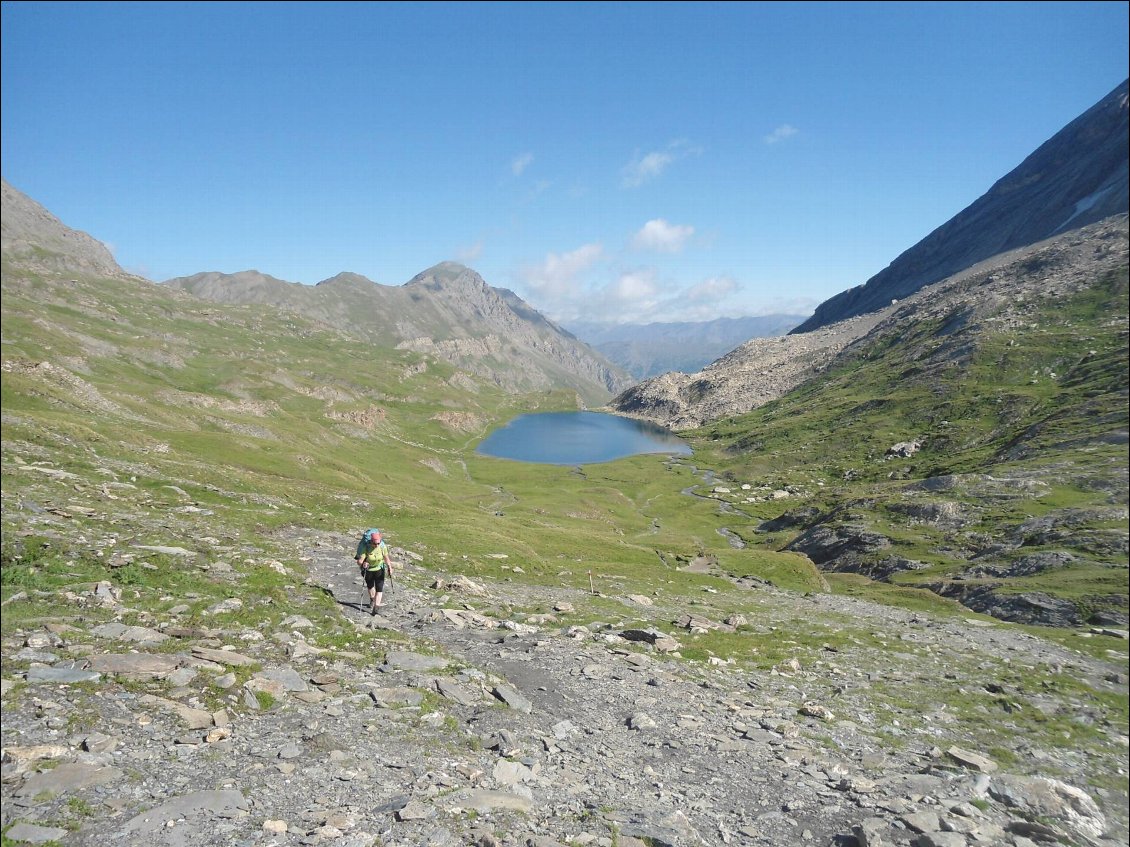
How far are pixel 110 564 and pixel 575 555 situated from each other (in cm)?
4521

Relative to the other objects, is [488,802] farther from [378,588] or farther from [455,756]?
[378,588]

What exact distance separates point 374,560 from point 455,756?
1120 cm

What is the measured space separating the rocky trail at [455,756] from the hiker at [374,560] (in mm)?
2120

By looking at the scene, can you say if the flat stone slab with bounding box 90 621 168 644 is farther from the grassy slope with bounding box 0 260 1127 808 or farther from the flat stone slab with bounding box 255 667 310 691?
the flat stone slab with bounding box 255 667 310 691

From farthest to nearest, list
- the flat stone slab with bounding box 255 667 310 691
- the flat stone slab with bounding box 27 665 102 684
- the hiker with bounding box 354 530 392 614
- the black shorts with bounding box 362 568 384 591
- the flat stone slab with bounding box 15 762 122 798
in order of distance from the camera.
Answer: the black shorts with bounding box 362 568 384 591 < the hiker with bounding box 354 530 392 614 < the flat stone slab with bounding box 255 667 310 691 < the flat stone slab with bounding box 27 665 102 684 < the flat stone slab with bounding box 15 762 122 798

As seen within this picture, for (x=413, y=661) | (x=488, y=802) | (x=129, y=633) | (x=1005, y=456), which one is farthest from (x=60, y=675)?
(x=1005, y=456)

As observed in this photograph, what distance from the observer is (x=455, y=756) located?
1269 centimetres

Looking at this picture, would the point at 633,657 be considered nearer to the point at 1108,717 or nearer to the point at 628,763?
the point at 628,763

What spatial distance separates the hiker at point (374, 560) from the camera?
883 inches

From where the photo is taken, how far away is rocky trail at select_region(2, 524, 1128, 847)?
9.70 m

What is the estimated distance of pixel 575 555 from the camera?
6016 centimetres

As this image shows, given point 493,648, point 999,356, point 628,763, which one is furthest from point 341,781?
point 999,356

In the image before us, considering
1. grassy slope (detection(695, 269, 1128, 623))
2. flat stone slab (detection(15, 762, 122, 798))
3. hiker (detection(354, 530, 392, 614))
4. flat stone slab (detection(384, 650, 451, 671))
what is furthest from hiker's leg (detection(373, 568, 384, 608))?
grassy slope (detection(695, 269, 1128, 623))

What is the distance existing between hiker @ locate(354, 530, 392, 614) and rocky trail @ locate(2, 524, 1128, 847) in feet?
6.96
